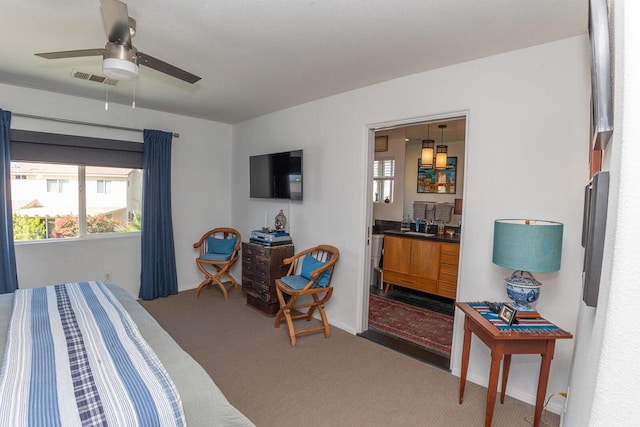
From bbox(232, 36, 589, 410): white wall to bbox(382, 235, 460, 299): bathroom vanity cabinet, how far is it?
1317mm

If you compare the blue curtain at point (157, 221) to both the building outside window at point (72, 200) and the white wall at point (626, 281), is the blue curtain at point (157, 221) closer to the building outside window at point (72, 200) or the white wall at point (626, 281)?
the building outside window at point (72, 200)

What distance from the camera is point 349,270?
346 centimetres

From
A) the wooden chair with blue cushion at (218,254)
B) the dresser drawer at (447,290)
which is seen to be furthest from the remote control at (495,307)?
the wooden chair with blue cushion at (218,254)

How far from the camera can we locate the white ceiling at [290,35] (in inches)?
72.2

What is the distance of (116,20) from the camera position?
163 centimetres

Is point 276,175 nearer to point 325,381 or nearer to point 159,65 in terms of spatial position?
point 159,65

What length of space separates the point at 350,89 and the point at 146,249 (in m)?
3.26

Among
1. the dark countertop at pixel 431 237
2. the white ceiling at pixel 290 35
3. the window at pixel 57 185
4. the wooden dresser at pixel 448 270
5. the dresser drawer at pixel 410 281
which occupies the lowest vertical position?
the dresser drawer at pixel 410 281

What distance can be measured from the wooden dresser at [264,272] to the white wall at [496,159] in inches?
29.3

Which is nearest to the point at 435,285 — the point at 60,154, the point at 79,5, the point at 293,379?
the point at 293,379

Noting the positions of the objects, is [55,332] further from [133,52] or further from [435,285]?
[435,285]

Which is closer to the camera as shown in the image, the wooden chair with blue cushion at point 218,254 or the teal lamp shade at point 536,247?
the teal lamp shade at point 536,247

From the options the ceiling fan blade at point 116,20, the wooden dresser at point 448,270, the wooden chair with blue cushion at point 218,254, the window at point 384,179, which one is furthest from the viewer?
the window at point 384,179

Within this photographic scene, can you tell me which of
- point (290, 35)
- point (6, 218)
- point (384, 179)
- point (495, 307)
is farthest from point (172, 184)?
point (495, 307)
